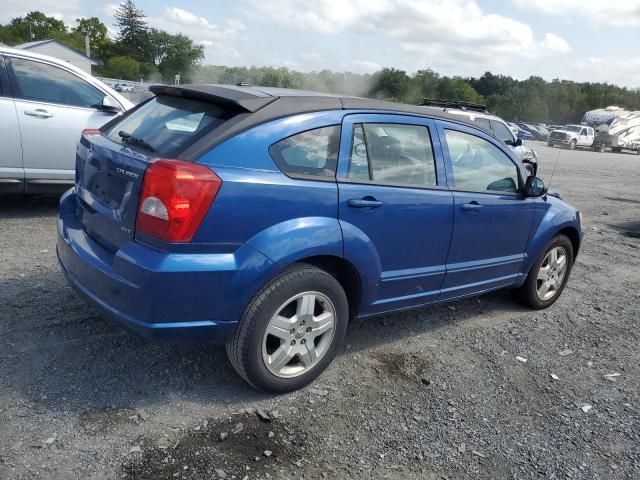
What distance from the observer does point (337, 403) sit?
3.15 m

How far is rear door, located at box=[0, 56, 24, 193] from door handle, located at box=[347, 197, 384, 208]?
4.24 meters

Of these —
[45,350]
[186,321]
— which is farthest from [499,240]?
[45,350]

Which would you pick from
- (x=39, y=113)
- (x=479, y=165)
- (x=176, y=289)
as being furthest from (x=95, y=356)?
(x=39, y=113)

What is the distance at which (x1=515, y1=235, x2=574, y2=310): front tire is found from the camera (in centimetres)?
477

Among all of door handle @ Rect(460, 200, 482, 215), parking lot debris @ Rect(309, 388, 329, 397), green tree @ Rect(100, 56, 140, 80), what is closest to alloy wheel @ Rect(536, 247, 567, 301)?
Answer: door handle @ Rect(460, 200, 482, 215)

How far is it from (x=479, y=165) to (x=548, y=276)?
148cm

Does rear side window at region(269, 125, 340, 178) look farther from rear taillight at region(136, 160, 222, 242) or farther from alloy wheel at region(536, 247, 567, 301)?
alloy wheel at region(536, 247, 567, 301)

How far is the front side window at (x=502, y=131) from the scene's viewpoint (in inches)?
453

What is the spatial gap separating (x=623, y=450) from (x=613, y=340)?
1.67m

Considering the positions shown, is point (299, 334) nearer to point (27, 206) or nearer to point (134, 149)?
point (134, 149)

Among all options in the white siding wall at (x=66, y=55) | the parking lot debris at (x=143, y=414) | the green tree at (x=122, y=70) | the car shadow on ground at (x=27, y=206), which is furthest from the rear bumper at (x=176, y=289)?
the green tree at (x=122, y=70)

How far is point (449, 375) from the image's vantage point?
11.8ft

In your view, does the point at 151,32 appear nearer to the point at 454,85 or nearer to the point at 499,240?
the point at 454,85

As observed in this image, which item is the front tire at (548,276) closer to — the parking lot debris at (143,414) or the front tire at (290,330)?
the front tire at (290,330)
